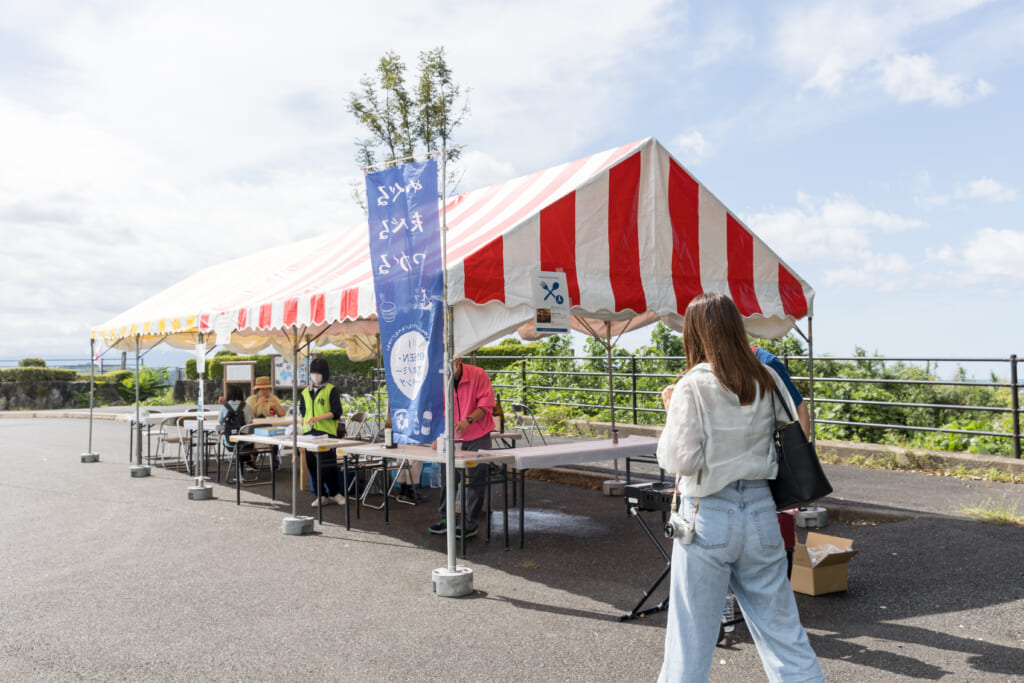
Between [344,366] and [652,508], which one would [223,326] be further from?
[344,366]

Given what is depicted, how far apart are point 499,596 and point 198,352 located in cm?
732

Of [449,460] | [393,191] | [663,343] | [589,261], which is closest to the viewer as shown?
[449,460]

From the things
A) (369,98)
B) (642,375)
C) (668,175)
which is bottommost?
(642,375)

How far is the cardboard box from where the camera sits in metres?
5.39

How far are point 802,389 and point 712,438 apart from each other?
10.7 meters

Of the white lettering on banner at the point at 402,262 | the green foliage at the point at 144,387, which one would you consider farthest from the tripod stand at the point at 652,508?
the green foliage at the point at 144,387

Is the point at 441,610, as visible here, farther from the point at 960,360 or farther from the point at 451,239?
the point at 960,360

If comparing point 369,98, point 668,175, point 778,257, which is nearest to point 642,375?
point 778,257

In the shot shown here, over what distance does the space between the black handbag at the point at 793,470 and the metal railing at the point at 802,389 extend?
6650mm

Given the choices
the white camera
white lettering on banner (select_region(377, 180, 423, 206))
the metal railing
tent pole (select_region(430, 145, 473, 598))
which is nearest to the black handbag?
the white camera

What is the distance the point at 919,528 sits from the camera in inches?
278

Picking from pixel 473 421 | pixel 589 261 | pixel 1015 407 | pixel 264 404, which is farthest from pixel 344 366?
pixel 589 261

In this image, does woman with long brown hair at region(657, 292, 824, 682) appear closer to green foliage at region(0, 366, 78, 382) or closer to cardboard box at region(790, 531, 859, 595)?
cardboard box at region(790, 531, 859, 595)

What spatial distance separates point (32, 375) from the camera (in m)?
30.8
